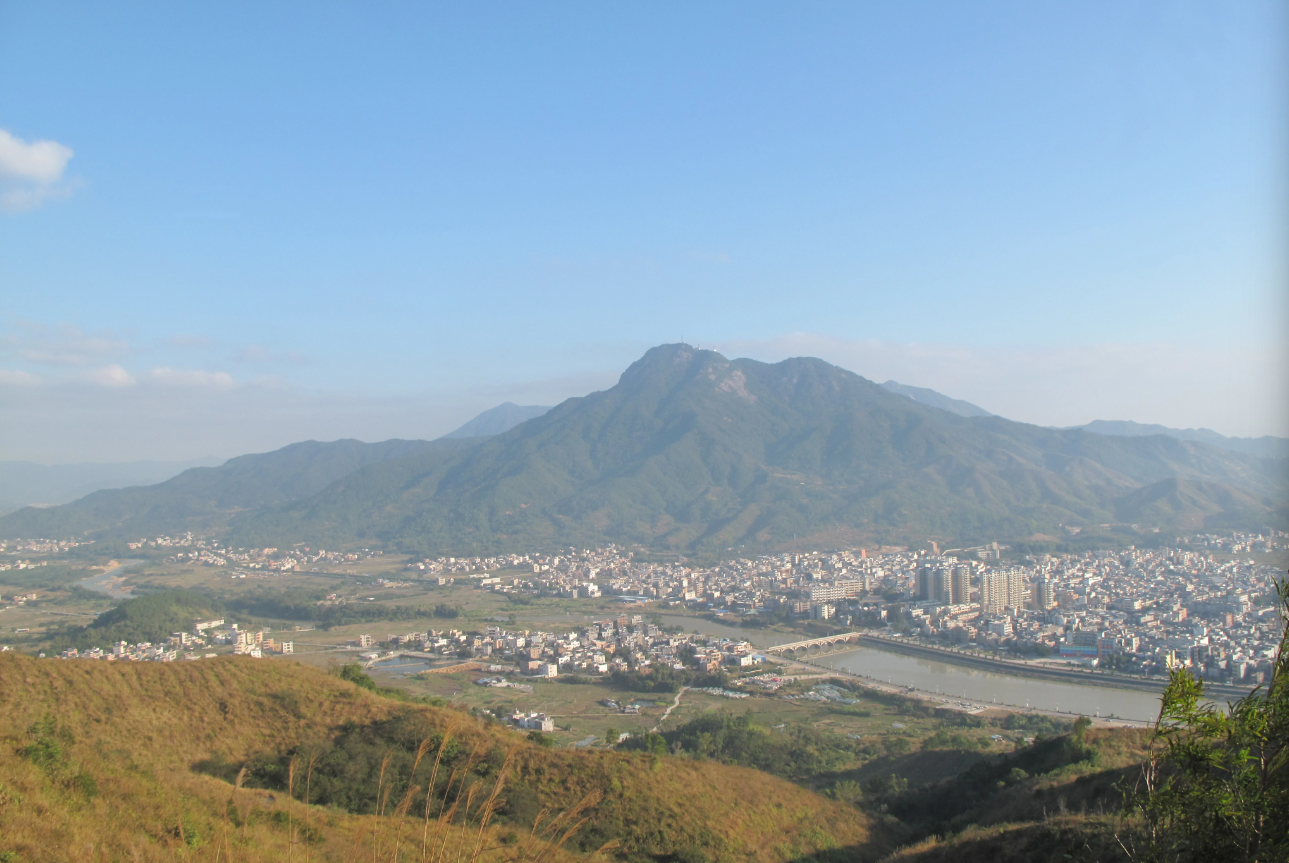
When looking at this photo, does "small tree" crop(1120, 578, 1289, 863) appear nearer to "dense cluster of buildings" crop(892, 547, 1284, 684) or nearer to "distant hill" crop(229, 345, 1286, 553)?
"dense cluster of buildings" crop(892, 547, 1284, 684)

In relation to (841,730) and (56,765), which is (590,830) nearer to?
(56,765)

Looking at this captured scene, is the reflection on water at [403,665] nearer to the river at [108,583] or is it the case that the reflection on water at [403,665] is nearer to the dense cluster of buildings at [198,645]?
the dense cluster of buildings at [198,645]

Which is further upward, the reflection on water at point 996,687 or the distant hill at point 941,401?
the distant hill at point 941,401

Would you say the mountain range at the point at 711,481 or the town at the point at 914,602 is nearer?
the town at the point at 914,602

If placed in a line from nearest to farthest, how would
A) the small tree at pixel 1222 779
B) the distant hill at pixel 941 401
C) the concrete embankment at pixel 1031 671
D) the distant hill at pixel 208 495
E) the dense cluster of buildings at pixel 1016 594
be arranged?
the small tree at pixel 1222 779 → the concrete embankment at pixel 1031 671 → the dense cluster of buildings at pixel 1016 594 → the distant hill at pixel 208 495 → the distant hill at pixel 941 401

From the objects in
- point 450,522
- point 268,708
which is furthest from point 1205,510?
point 268,708

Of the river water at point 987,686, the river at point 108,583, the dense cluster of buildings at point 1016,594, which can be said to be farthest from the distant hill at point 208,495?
the river water at point 987,686

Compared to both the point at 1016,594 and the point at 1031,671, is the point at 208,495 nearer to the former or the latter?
the point at 1016,594
